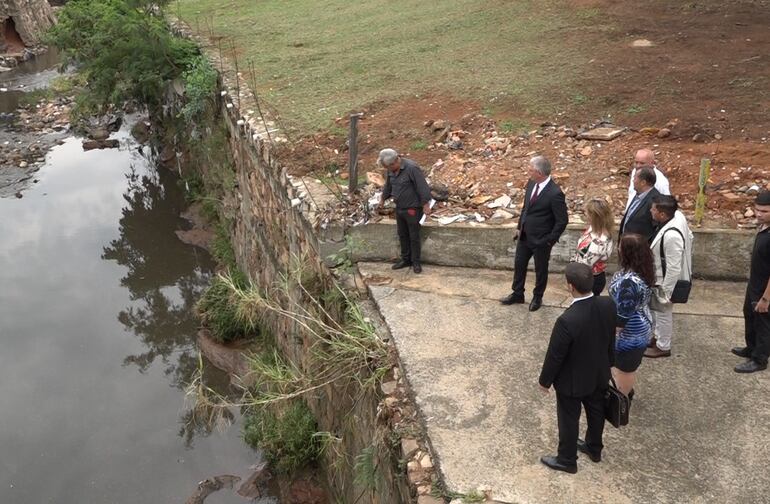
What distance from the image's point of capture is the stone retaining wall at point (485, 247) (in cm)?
698

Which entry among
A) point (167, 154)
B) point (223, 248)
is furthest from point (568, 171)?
point (167, 154)

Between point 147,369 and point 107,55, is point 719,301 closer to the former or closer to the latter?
point 147,369

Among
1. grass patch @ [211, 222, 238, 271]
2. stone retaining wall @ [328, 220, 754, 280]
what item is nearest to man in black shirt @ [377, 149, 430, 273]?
stone retaining wall @ [328, 220, 754, 280]

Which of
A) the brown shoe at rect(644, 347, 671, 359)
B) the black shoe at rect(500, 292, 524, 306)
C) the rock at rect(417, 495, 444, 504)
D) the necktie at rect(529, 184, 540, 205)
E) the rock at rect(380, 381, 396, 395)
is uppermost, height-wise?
the necktie at rect(529, 184, 540, 205)

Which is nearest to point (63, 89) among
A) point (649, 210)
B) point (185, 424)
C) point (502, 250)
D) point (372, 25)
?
point (372, 25)

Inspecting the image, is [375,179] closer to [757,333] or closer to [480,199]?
[480,199]

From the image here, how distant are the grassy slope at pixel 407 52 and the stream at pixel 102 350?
3789 millimetres

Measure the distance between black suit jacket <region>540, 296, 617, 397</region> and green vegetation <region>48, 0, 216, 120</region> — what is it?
10.8 m

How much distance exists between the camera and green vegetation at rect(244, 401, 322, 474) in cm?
816

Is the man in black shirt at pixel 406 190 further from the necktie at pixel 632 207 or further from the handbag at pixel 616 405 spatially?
the handbag at pixel 616 405

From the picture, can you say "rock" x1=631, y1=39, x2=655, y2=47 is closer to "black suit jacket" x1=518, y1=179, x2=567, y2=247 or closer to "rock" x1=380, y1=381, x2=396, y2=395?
"black suit jacket" x1=518, y1=179, x2=567, y2=247

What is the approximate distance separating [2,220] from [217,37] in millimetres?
6600

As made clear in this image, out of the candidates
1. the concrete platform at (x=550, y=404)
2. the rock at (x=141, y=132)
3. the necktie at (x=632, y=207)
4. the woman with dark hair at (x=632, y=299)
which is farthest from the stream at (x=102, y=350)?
the necktie at (x=632, y=207)

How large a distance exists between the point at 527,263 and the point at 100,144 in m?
16.3
